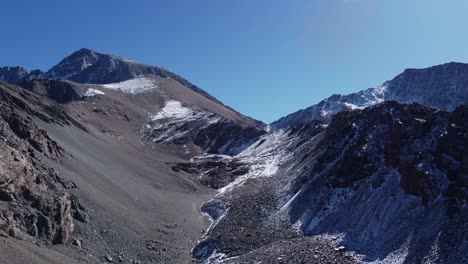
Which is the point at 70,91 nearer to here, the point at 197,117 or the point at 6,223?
the point at 197,117

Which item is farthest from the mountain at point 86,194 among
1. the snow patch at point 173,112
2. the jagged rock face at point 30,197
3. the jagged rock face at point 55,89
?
the snow patch at point 173,112

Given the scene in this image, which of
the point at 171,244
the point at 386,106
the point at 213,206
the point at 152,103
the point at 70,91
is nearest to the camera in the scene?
the point at 171,244

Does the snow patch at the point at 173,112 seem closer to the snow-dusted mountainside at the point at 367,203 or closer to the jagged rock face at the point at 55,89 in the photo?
the jagged rock face at the point at 55,89

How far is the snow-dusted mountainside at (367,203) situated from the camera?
40562 millimetres

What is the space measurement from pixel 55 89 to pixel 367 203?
136m

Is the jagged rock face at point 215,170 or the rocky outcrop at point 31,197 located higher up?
the jagged rock face at point 215,170

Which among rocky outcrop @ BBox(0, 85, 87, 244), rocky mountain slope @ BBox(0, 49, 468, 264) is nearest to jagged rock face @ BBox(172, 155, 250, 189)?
rocky mountain slope @ BBox(0, 49, 468, 264)

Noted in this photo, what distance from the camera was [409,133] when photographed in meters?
55.0

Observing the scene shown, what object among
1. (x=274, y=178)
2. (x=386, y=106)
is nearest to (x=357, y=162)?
(x=386, y=106)

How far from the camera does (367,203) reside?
161ft

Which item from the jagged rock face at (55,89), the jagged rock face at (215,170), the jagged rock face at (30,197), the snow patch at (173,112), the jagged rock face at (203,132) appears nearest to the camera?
the jagged rock face at (30,197)

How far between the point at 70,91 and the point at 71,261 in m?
128

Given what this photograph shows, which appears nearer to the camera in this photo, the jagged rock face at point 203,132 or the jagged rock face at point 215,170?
the jagged rock face at point 215,170

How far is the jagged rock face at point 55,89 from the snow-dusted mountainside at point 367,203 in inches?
3910
